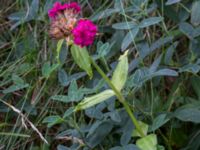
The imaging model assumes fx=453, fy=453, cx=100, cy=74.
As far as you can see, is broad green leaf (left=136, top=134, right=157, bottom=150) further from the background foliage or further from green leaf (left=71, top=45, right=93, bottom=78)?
green leaf (left=71, top=45, right=93, bottom=78)

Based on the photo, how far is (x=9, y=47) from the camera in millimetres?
1400

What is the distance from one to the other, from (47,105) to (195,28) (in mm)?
439

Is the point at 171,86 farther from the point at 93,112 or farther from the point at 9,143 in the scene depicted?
the point at 9,143

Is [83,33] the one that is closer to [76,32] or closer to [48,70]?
[76,32]

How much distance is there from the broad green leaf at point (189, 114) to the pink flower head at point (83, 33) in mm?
369

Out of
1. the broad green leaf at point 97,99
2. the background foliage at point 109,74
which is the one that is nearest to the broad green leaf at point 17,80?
the background foliage at point 109,74

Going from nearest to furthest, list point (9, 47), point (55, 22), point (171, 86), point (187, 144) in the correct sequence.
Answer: point (55, 22), point (187, 144), point (171, 86), point (9, 47)

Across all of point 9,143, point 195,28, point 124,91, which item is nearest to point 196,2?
point 195,28

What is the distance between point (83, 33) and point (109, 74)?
0.40 metres

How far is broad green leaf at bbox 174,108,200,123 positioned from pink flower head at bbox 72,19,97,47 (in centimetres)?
37

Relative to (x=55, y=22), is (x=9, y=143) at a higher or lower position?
lower

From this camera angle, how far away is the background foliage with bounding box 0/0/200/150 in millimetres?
1020

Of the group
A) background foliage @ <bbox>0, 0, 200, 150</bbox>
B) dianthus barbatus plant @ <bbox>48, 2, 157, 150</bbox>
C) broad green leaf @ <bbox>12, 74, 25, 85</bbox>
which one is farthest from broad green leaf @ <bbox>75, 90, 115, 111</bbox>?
broad green leaf @ <bbox>12, 74, 25, 85</bbox>

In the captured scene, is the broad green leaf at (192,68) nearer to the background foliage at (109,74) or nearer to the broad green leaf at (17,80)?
the background foliage at (109,74)
